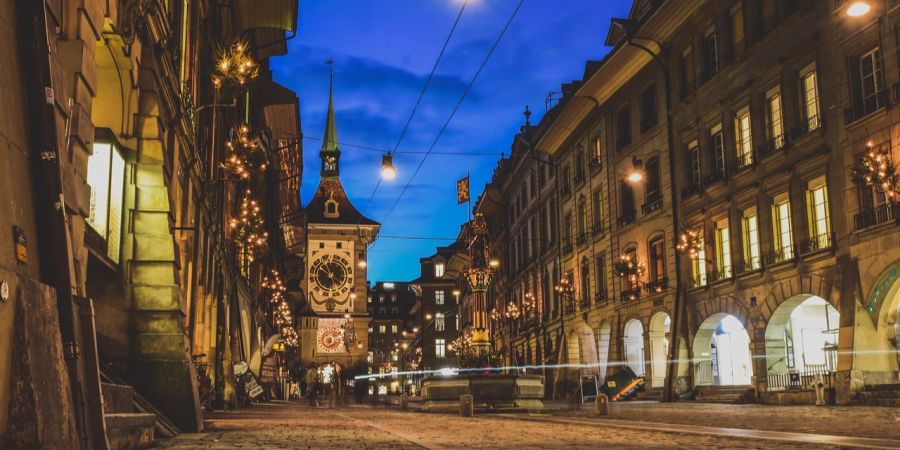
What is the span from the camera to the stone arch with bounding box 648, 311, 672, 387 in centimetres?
3469

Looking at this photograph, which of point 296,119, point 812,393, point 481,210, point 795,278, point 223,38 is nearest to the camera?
point 812,393

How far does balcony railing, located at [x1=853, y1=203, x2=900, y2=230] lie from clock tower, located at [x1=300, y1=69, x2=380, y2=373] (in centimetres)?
7909

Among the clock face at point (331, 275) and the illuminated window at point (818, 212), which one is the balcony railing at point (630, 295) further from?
the clock face at point (331, 275)

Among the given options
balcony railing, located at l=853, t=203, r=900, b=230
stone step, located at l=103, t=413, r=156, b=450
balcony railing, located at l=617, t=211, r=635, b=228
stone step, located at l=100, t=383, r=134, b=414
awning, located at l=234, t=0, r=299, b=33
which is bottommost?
stone step, located at l=103, t=413, r=156, b=450

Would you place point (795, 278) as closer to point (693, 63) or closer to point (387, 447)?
point (693, 63)

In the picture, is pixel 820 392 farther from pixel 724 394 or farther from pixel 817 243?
pixel 724 394

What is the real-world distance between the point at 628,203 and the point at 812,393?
1579 centimetres

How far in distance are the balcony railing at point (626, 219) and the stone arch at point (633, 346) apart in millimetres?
4076

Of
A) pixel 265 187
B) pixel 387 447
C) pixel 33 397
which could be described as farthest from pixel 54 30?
pixel 265 187

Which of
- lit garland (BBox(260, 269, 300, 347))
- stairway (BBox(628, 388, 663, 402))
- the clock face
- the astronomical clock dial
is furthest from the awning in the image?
the astronomical clock dial

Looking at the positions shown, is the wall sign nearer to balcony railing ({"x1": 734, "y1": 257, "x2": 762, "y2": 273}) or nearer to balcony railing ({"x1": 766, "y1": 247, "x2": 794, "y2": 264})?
balcony railing ({"x1": 766, "y1": 247, "x2": 794, "y2": 264})

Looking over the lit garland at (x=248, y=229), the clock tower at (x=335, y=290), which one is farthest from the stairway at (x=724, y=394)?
the clock tower at (x=335, y=290)

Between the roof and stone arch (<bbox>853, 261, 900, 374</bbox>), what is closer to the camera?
stone arch (<bbox>853, 261, 900, 374</bbox>)

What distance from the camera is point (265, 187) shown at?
47.4m
